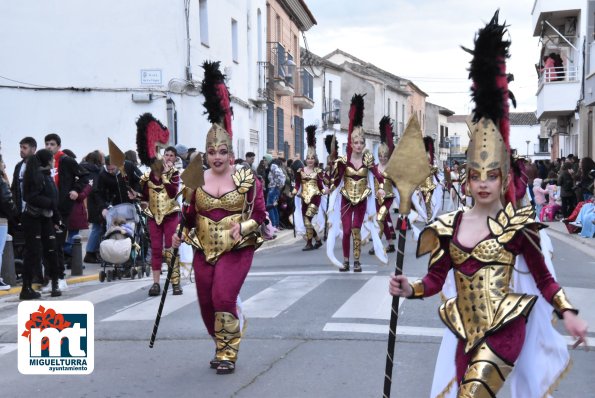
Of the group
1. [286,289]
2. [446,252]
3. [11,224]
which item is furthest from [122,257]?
[446,252]

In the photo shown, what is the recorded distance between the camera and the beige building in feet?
101

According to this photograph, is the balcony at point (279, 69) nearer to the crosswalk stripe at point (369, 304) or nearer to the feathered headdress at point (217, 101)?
the crosswalk stripe at point (369, 304)

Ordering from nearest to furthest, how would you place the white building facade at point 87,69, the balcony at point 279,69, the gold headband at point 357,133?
the gold headband at point 357,133, the white building facade at point 87,69, the balcony at point 279,69

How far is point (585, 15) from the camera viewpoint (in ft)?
99.6

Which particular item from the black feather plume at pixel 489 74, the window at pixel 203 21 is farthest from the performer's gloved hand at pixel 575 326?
the window at pixel 203 21

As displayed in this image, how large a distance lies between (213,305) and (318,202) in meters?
10.00

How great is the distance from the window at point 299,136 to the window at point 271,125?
19.6 ft

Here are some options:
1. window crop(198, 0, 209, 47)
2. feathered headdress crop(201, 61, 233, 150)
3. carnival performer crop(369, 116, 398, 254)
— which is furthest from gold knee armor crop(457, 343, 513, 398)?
window crop(198, 0, 209, 47)

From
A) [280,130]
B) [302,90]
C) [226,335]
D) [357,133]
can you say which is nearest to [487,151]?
[226,335]

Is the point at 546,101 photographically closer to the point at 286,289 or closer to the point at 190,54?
the point at 190,54

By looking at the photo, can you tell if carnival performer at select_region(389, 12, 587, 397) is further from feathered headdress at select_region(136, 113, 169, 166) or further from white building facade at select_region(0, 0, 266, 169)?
white building facade at select_region(0, 0, 266, 169)

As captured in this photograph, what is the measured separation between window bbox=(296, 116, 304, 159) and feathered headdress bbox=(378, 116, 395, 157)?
2145 cm

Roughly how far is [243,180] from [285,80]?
82.6 ft

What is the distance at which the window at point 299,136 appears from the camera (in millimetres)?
38344
